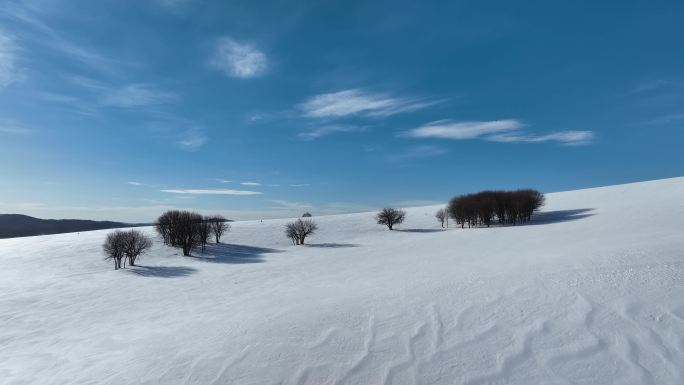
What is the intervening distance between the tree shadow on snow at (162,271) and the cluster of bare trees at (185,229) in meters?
6.59

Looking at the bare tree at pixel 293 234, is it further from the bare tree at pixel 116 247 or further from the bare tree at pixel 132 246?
the bare tree at pixel 116 247

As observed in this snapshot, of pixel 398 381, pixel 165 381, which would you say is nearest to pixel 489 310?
pixel 398 381

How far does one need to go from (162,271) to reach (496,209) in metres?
46.7

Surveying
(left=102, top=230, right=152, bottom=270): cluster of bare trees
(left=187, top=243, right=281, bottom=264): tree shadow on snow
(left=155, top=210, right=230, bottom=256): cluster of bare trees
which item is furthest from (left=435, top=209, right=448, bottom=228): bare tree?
(left=102, top=230, right=152, bottom=270): cluster of bare trees

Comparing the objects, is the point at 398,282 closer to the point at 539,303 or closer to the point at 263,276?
the point at 539,303

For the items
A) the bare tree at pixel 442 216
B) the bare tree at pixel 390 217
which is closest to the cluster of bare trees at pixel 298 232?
the bare tree at pixel 390 217

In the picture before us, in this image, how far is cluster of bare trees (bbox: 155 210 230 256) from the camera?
4153 cm

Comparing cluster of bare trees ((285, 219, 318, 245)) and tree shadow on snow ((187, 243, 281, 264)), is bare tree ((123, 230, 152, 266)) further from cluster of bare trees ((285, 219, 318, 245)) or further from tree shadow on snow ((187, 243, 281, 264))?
cluster of bare trees ((285, 219, 318, 245))

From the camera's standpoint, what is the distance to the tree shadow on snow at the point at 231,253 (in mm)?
36438

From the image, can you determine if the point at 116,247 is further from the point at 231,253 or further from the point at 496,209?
the point at 496,209

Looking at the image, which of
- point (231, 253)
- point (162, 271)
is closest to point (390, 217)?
point (231, 253)

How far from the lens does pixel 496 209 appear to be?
178ft

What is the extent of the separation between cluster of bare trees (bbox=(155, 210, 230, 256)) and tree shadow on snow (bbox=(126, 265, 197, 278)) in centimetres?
659

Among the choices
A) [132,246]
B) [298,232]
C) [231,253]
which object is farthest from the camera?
[298,232]
